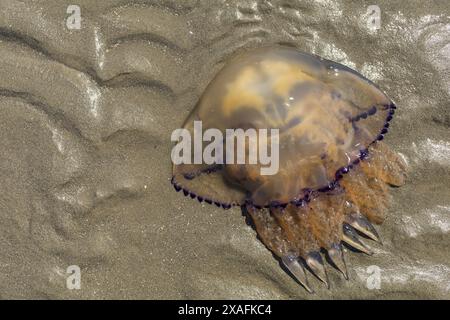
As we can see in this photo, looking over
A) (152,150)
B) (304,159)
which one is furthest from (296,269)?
(152,150)

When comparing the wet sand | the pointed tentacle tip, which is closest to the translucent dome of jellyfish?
the pointed tentacle tip

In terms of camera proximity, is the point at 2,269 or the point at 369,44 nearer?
the point at 2,269

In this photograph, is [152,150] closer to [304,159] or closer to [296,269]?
[304,159]

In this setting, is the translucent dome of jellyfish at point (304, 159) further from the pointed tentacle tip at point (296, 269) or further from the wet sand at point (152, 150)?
the wet sand at point (152, 150)

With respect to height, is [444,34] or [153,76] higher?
[444,34]

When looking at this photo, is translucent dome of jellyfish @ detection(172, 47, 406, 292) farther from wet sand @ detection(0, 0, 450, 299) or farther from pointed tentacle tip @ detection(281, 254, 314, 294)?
wet sand @ detection(0, 0, 450, 299)
